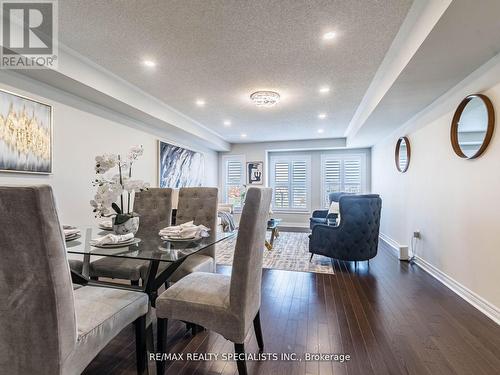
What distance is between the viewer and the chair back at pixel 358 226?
3.45 metres

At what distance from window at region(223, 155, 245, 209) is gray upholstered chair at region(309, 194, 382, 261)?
171 inches

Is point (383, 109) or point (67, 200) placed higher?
point (383, 109)

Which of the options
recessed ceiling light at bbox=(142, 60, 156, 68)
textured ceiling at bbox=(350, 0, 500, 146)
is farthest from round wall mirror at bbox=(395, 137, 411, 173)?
recessed ceiling light at bbox=(142, 60, 156, 68)

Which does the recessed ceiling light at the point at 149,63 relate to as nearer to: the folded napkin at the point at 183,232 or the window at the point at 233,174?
the folded napkin at the point at 183,232

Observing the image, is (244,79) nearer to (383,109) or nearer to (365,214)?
(383,109)

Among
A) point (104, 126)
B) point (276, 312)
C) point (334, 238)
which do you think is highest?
point (104, 126)

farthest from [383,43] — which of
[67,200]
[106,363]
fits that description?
[67,200]

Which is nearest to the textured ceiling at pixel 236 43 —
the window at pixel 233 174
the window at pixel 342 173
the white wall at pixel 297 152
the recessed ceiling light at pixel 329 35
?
the recessed ceiling light at pixel 329 35

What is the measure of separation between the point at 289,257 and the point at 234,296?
2.86 metres

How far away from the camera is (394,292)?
276 centimetres

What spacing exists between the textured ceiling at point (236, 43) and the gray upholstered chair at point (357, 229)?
157cm

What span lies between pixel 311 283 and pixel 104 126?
349 centimetres

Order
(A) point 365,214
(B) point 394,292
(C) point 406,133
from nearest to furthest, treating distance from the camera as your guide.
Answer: (B) point 394,292 → (A) point 365,214 → (C) point 406,133

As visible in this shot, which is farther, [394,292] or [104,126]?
[104,126]
